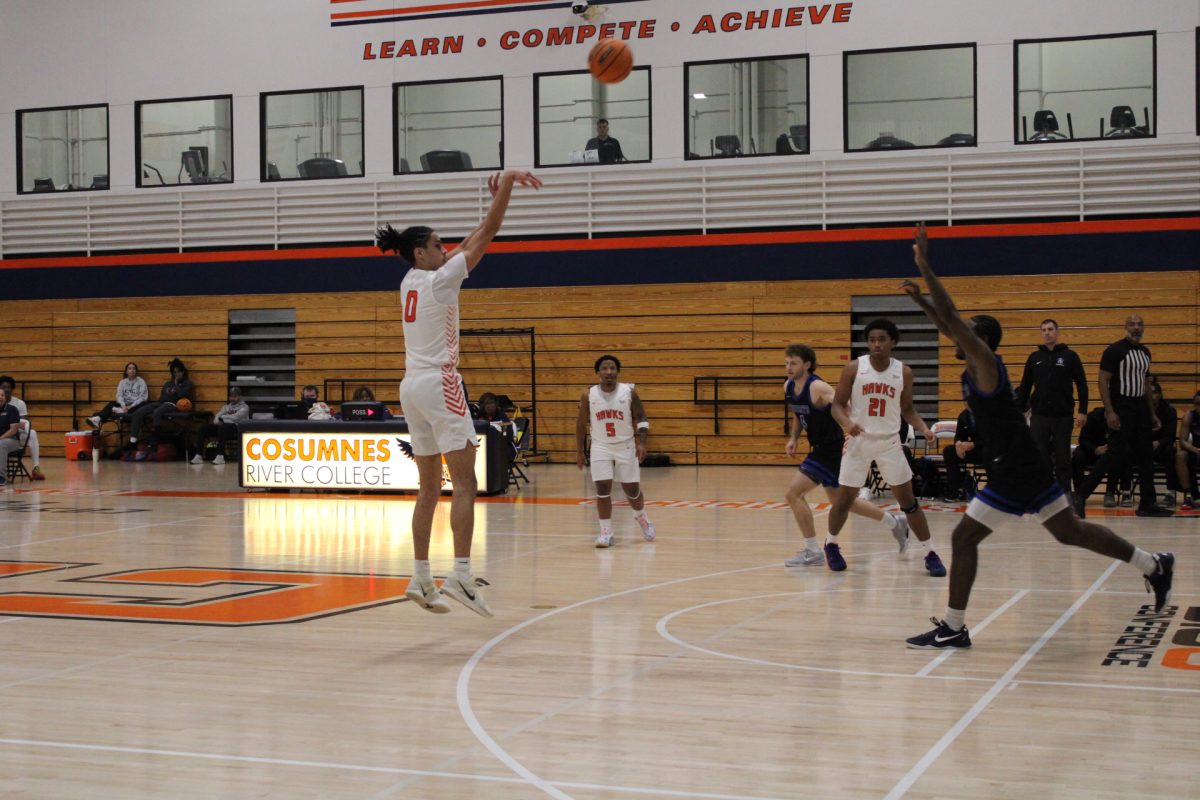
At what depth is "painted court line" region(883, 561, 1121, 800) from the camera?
13.5ft

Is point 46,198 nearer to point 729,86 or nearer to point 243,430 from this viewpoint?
point 243,430

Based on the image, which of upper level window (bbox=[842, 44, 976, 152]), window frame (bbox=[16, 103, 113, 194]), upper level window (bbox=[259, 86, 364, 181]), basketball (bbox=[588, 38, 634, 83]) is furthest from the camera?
window frame (bbox=[16, 103, 113, 194])

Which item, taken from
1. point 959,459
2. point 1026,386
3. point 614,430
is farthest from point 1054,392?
point 614,430

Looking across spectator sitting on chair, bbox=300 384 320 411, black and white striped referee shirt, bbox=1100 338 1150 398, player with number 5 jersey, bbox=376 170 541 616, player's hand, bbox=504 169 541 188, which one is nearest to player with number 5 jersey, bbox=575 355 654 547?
player with number 5 jersey, bbox=376 170 541 616

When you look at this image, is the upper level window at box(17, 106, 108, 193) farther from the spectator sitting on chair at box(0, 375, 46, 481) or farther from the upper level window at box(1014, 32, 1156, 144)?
the upper level window at box(1014, 32, 1156, 144)

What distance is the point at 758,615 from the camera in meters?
7.39

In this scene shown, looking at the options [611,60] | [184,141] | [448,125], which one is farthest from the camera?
[184,141]

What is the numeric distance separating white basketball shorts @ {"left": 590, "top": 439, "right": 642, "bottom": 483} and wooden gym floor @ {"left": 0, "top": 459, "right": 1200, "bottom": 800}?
784mm

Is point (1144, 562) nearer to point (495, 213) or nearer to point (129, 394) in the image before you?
point (495, 213)

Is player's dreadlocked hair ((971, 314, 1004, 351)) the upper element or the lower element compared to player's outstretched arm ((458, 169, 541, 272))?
lower

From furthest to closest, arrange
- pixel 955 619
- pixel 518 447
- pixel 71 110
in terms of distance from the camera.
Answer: pixel 71 110
pixel 518 447
pixel 955 619

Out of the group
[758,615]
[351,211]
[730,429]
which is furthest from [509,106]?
[758,615]

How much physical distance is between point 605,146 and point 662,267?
2.28m

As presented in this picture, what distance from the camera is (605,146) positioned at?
2158cm
